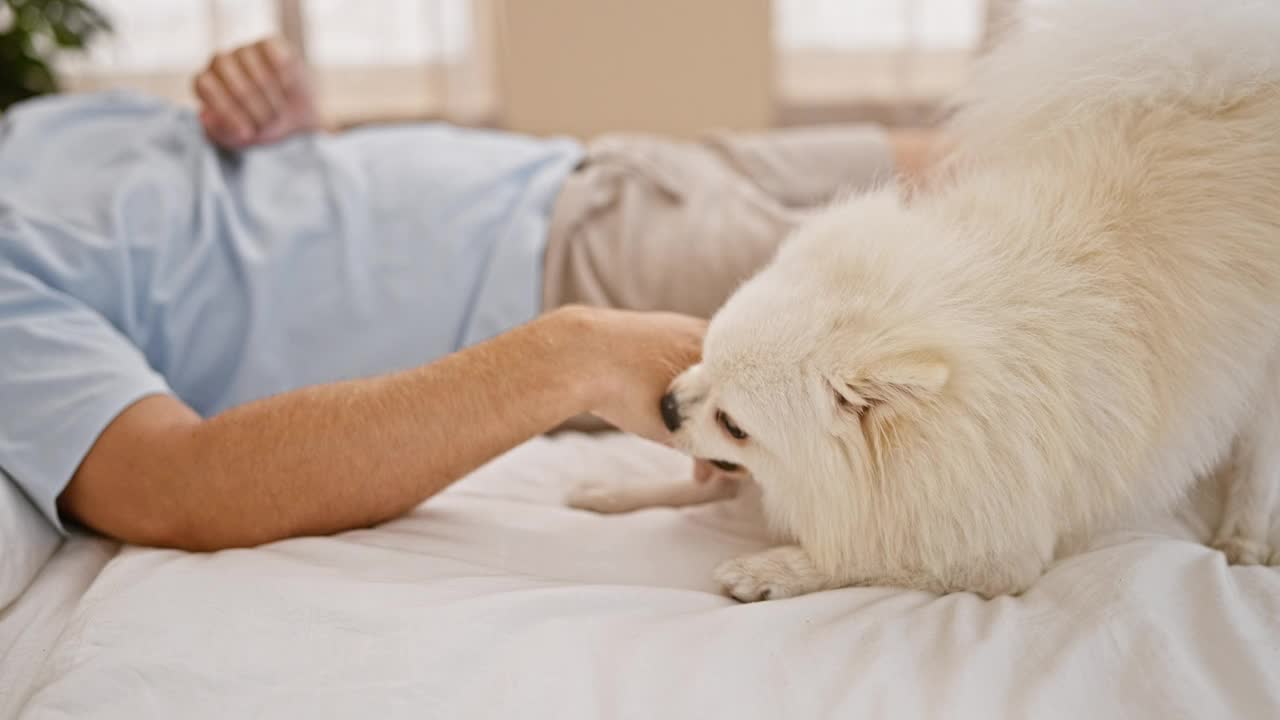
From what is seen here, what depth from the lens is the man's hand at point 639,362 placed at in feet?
4.15

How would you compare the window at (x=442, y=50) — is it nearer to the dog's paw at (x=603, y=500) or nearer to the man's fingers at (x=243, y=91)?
the man's fingers at (x=243, y=91)

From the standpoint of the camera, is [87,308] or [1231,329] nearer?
[1231,329]

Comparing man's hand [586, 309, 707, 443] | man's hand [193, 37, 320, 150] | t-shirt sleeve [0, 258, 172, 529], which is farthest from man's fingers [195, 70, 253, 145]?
man's hand [586, 309, 707, 443]

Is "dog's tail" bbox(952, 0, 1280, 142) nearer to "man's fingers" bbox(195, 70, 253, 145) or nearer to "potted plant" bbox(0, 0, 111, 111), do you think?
"man's fingers" bbox(195, 70, 253, 145)

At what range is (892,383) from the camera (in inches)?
39.5

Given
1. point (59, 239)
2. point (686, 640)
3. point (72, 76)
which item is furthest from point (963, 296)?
point (72, 76)

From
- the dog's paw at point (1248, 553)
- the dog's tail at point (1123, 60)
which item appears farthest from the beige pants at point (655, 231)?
the dog's paw at point (1248, 553)

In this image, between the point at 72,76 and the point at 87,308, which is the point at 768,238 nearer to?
the point at 87,308

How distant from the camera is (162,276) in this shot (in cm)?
159

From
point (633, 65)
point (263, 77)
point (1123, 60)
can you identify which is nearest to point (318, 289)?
point (263, 77)

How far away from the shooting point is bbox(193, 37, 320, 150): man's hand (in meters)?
1.91

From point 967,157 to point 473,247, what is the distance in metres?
0.91

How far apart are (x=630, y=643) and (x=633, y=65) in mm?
2749

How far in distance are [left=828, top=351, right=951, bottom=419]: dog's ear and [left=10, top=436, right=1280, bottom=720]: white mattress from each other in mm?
233
